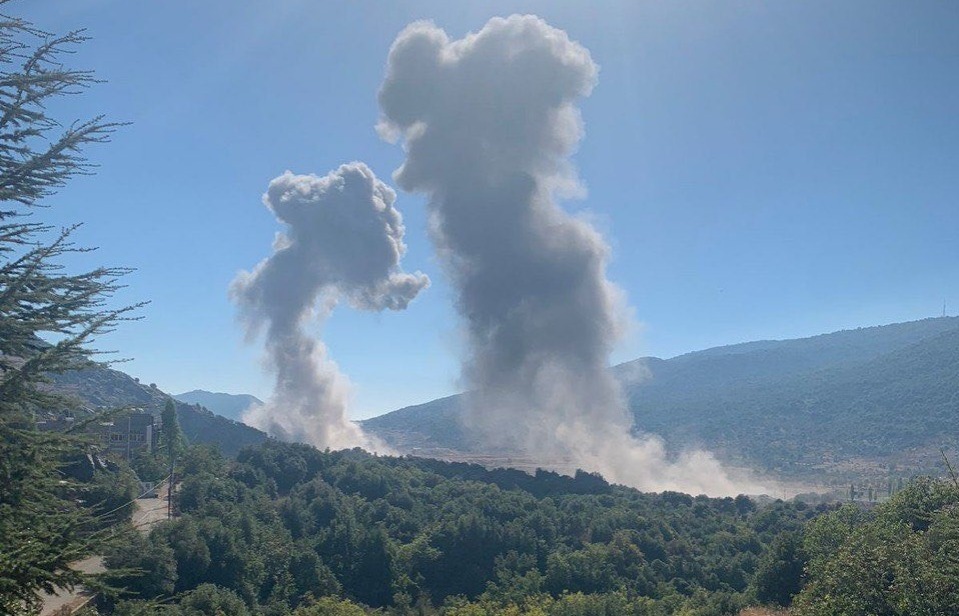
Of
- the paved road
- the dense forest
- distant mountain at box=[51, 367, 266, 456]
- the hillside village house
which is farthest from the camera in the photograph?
distant mountain at box=[51, 367, 266, 456]

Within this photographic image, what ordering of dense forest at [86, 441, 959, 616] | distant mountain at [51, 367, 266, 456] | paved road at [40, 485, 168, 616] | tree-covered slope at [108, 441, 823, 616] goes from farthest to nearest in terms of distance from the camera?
distant mountain at [51, 367, 266, 456], tree-covered slope at [108, 441, 823, 616], paved road at [40, 485, 168, 616], dense forest at [86, 441, 959, 616]

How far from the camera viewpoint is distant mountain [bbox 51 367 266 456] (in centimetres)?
9869

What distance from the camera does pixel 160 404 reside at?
9731 cm

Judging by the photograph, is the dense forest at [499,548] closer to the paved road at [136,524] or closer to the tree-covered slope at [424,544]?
the tree-covered slope at [424,544]

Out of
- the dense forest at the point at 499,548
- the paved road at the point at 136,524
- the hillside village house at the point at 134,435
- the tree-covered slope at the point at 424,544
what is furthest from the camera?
the hillside village house at the point at 134,435

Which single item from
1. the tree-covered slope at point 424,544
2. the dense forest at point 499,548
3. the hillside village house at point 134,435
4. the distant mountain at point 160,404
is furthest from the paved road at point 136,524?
the distant mountain at point 160,404

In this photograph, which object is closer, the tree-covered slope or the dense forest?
the dense forest

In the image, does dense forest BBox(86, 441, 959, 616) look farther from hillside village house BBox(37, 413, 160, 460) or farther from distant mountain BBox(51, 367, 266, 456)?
distant mountain BBox(51, 367, 266, 456)

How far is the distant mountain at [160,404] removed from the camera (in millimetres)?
98688

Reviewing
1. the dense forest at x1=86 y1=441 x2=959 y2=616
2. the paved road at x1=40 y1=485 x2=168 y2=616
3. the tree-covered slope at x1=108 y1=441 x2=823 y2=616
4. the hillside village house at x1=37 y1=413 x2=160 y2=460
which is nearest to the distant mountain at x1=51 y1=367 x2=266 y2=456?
the hillside village house at x1=37 y1=413 x2=160 y2=460

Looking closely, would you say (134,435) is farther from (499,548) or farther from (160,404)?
(499,548)

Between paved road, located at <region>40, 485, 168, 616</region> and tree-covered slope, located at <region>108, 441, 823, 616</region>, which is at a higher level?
paved road, located at <region>40, 485, 168, 616</region>

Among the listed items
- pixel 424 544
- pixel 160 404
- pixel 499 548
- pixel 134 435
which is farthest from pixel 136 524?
pixel 160 404

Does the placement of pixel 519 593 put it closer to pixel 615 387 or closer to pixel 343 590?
pixel 343 590
